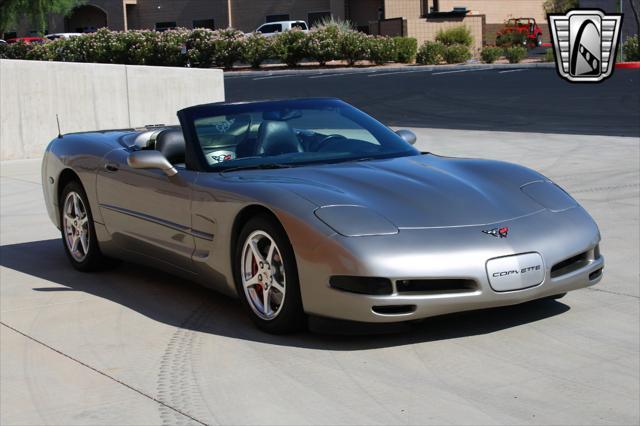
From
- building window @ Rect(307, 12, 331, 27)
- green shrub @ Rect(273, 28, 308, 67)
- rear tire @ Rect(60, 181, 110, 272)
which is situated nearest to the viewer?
rear tire @ Rect(60, 181, 110, 272)

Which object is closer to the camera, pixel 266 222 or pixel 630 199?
pixel 266 222

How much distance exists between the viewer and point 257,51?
45.3 m

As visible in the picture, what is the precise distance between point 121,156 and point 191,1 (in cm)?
6234

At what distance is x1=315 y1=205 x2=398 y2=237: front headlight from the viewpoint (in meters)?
5.40

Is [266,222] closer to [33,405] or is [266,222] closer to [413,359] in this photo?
[413,359]

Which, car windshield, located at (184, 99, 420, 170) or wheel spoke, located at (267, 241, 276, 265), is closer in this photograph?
wheel spoke, located at (267, 241, 276, 265)

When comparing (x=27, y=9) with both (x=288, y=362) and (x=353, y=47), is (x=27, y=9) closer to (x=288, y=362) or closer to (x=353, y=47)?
(x=353, y=47)

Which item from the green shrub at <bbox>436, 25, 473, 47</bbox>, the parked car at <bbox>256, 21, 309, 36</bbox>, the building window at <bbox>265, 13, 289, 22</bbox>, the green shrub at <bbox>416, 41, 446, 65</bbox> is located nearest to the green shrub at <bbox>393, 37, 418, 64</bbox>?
the green shrub at <bbox>416, 41, 446, 65</bbox>

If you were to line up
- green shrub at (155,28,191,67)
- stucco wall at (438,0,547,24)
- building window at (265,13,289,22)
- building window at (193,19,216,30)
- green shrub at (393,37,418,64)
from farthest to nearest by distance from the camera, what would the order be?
building window at (193,19,216,30)
building window at (265,13,289,22)
stucco wall at (438,0,547,24)
green shrub at (155,28,191,67)
green shrub at (393,37,418,64)

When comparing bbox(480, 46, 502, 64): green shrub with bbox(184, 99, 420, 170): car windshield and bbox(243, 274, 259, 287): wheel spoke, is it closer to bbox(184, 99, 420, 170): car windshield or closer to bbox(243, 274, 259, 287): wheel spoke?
bbox(184, 99, 420, 170): car windshield

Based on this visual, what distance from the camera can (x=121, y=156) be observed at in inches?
288

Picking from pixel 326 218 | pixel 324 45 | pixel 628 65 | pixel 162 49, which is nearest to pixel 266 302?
pixel 326 218

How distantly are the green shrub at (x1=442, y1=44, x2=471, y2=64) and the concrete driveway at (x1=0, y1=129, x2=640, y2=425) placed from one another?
120 feet

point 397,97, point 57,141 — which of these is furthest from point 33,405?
point 397,97
